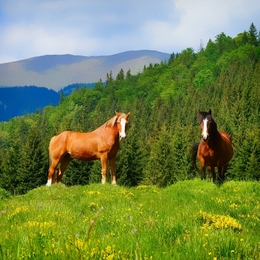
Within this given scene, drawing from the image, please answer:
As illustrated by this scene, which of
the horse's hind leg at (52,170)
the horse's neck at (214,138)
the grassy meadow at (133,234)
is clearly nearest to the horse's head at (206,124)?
the horse's neck at (214,138)

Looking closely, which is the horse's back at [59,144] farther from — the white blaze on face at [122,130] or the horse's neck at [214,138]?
the horse's neck at [214,138]

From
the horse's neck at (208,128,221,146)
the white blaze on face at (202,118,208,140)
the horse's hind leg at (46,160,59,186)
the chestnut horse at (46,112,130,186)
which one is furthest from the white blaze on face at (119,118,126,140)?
the horse's hind leg at (46,160,59,186)

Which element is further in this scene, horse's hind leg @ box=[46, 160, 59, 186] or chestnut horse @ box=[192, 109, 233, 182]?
horse's hind leg @ box=[46, 160, 59, 186]

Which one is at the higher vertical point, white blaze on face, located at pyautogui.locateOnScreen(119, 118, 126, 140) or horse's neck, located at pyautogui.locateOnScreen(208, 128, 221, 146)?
white blaze on face, located at pyautogui.locateOnScreen(119, 118, 126, 140)

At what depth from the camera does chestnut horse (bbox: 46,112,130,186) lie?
16.3m

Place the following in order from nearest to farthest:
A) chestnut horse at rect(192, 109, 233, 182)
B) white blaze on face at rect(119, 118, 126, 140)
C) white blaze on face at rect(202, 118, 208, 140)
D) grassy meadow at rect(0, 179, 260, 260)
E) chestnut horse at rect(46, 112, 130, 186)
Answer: grassy meadow at rect(0, 179, 260, 260) < white blaze on face at rect(202, 118, 208, 140) < chestnut horse at rect(192, 109, 233, 182) < white blaze on face at rect(119, 118, 126, 140) < chestnut horse at rect(46, 112, 130, 186)

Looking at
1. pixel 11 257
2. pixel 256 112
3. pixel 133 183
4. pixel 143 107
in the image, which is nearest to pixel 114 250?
pixel 11 257

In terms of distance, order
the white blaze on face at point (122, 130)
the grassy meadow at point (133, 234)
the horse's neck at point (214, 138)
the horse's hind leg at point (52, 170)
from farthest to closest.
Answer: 1. the horse's hind leg at point (52, 170)
2. the white blaze on face at point (122, 130)
3. the horse's neck at point (214, 138)
4. the grassy meadow at point (133, 234)

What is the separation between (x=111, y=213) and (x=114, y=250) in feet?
12.8

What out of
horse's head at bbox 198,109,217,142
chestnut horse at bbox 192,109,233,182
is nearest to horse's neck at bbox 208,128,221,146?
chestnut horse at bbox 192,109,233,182

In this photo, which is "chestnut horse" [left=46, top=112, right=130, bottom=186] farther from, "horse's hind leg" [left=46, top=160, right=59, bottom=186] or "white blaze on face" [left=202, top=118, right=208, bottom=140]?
"white blaze on face" [left=202, top=118, right=208, bottom=140]

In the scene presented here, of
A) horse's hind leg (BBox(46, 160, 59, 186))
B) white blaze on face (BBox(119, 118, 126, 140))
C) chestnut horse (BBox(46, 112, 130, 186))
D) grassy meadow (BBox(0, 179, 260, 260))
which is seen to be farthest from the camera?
horse's hind leg (BBox(46, 160, 59, 186))

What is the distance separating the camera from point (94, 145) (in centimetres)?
1684

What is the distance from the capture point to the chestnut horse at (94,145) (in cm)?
1633
